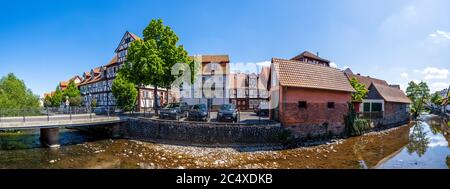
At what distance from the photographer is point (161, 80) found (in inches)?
886

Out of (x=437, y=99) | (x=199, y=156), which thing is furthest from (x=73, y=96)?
(x=437, y=99)

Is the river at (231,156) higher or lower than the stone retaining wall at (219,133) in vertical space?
lower

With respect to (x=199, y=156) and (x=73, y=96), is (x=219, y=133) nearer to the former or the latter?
(x=199, y=156)

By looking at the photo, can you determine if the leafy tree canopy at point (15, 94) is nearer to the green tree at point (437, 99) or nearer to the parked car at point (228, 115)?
the parked car at point (228, 115)

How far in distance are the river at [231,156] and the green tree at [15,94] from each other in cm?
2073

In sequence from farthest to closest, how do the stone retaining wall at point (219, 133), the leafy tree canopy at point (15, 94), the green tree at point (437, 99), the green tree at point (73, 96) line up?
1. the green tree at point (437, 99)
2. the green tree at point (73, 96)
3. the leafy tree canopy at point (15, 94)
4. the stone retaining wall at point (219, 133)

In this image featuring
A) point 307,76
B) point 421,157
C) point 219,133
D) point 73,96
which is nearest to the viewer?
point 421,157

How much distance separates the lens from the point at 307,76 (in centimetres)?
1788

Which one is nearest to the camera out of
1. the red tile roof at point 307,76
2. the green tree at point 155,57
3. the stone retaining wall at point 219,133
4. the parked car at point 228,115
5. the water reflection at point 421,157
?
the water reflection at point 421,157

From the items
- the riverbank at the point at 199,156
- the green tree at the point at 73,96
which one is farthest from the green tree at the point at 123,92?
the riverbank at the point at 199,156

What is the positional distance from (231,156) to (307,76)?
9197 mm

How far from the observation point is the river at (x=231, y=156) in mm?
11609

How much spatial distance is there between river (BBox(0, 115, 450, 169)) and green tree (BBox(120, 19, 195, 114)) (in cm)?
732
